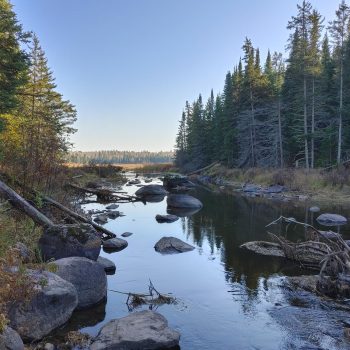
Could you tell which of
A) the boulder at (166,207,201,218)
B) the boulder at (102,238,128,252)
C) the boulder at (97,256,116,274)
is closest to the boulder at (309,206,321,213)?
the boulder at (166,207,201,218)

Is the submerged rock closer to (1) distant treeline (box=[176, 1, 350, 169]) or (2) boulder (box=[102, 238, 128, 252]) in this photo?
(2) boulder (box=[102, 238, 128, 252])

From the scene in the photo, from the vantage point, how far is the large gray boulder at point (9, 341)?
18.7 feet

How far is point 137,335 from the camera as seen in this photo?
7078 mm

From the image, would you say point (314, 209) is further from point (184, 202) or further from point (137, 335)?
point (137, 335)

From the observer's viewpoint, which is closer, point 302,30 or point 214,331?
point 214,331

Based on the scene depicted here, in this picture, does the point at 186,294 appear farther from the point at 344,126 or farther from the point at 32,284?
the point at 344,126

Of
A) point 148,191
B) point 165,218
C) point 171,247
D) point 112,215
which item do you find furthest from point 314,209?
point 148,191

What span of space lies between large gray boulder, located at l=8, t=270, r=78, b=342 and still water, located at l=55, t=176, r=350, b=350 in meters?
0.54

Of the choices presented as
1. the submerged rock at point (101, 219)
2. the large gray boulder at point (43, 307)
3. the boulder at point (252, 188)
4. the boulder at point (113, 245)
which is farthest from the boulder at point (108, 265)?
the boulder at point (252, 188)

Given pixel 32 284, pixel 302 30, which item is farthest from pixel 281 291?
pixel 302 30

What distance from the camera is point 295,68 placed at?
42.6m

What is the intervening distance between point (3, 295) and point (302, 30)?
144 feet

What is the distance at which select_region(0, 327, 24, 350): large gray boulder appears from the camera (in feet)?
18.7

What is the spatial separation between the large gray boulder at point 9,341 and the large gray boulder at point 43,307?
0.88 meters
